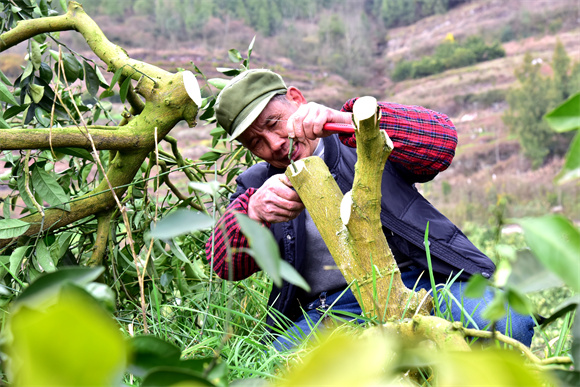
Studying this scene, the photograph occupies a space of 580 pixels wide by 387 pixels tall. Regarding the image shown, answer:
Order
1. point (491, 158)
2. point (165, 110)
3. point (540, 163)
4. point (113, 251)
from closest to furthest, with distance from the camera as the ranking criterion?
point (165, 110) < point (113, 251) < point (540, 163) < point (491, 158)

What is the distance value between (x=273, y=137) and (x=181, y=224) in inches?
31.4

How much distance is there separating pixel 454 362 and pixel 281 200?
0.64 metres

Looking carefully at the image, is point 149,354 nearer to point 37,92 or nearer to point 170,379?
point 170,379

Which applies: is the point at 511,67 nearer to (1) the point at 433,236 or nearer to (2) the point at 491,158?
(2) the point at 491,158

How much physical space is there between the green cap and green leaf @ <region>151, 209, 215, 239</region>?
77 cm

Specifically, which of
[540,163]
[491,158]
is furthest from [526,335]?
[491,158]

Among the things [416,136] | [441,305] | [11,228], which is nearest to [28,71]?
[11,228]

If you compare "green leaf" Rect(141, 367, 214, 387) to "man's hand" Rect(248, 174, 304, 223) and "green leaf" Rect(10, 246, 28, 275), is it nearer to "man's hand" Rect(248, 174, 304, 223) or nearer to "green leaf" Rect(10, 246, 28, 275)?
"man's hand" Rect(248, 174, 304, 223)

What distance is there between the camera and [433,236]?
102 cm

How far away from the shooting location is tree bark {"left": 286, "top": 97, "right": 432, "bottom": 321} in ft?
1.91

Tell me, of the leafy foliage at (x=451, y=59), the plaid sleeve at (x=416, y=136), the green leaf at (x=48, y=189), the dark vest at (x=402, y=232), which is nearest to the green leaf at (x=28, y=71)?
the green leaf at (x=48, y=189)

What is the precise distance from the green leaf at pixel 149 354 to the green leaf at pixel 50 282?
1.5 inches

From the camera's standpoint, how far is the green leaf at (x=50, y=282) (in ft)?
0.75

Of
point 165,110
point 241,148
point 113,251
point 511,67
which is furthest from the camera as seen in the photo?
point 511,67
